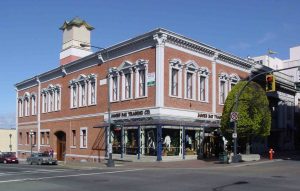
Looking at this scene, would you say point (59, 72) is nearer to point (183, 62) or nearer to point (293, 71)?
point (183, 62)

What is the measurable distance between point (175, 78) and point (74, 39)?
24527 mm

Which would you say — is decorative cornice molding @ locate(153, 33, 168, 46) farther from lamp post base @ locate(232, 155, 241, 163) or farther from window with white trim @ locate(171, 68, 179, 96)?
lamp post base @ locate(232, 155, 241, 163)

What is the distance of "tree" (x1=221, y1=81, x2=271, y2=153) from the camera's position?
1342 inches

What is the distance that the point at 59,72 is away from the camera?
173 ft

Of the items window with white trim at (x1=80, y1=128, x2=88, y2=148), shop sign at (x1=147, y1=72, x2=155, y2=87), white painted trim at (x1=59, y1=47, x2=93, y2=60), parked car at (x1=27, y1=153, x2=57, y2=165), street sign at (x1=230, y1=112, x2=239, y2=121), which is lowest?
parked car at (x1=27, y1=153, x2=57, y2=165)

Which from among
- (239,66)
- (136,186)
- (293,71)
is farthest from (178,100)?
(293,71)

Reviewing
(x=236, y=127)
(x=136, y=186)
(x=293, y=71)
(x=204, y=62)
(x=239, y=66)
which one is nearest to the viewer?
(x=136, y=186)

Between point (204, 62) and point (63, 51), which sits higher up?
point (63, 51)

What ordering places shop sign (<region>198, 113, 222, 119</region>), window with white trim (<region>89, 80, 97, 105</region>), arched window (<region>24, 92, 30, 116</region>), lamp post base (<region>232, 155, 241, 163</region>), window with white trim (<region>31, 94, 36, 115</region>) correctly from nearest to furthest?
1. lamp post base (<region>232, 155, 241, 163</region>)
2. shop sign (<region>198, 113, 222, 119</region>)
3. window with white trim (<region>89, 80, 97, 105</region>)
4. window with white trim (<region>31, 94, 36, 115</region>)
5. arched window (<region>24, 92, 30, 116</region>)

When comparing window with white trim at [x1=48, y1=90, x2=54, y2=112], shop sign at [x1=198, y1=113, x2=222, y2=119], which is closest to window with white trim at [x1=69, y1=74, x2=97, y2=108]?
window with white trim at [x1=48, y1=90, x2=54, y2=112]

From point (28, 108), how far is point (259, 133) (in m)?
39.1

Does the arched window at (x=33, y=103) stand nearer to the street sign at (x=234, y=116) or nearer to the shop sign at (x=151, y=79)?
the shop sign at (x=151, y=79)

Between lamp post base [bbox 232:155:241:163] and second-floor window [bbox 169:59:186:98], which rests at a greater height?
second-floor window [bbox 169:59:186:98]

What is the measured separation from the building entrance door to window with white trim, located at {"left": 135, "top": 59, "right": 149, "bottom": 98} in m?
17.9
